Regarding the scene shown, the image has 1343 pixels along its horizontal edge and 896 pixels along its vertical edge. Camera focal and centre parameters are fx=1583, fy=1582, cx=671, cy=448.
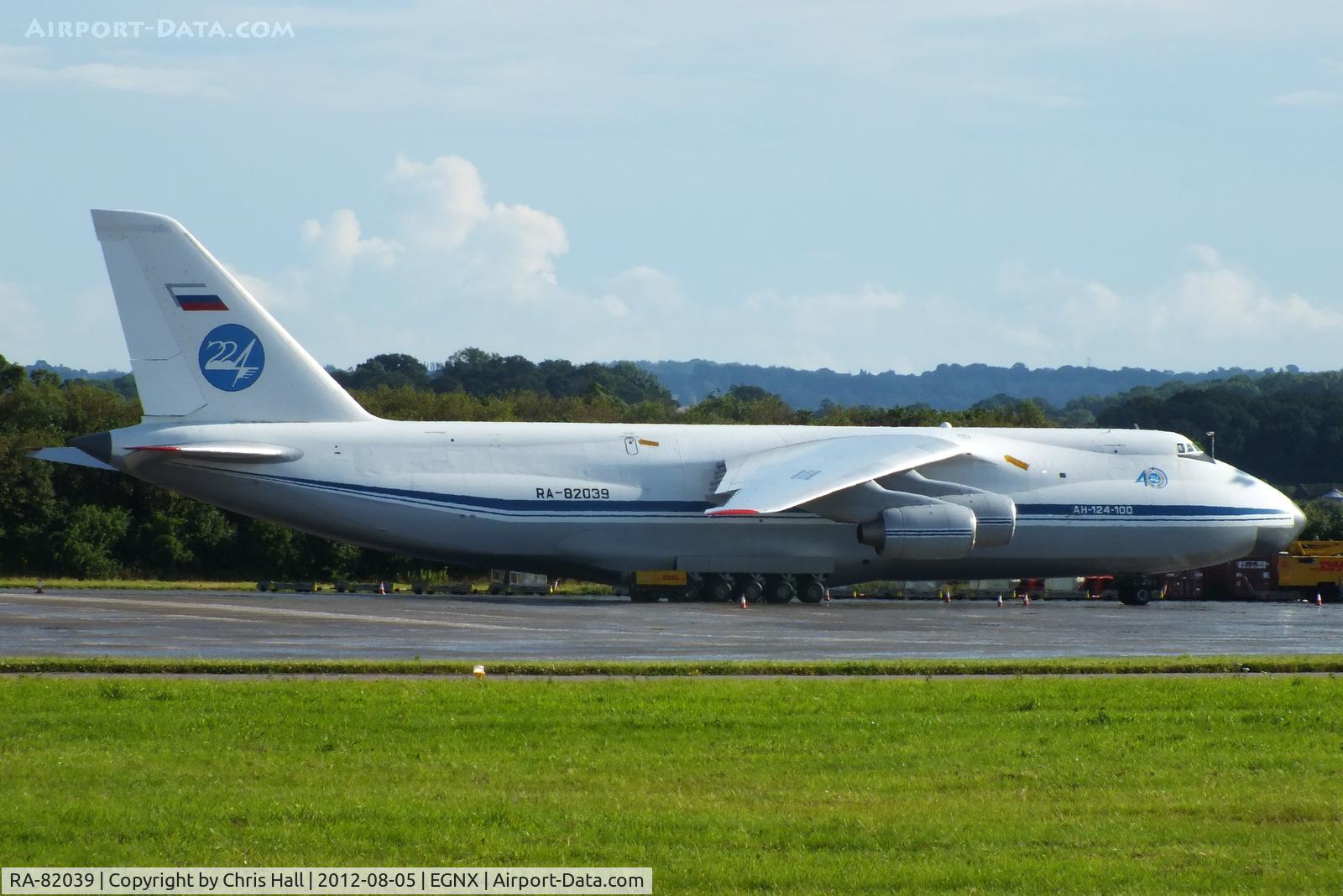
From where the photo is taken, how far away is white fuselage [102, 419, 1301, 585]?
109 feet

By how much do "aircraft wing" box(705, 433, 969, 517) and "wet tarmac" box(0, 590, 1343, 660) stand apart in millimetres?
2262

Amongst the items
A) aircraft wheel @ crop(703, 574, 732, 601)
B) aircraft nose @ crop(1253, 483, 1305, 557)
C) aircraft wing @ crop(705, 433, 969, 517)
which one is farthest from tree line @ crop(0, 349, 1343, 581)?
aircraft nose @ crop(1253, 483, 1305, 557)

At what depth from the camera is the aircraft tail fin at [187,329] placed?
106ft

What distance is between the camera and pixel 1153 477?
38.6m

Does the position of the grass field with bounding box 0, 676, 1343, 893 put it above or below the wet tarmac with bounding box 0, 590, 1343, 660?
above

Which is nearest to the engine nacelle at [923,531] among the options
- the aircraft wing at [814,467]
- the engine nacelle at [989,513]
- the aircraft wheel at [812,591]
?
the engine nacelle at [989,513]

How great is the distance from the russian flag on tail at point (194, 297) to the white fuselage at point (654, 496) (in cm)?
243

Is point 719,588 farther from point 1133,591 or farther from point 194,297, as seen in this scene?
point 194,297

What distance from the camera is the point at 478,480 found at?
33969 mm

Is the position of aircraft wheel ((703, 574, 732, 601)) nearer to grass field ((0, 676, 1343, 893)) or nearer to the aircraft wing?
the aircraft wing

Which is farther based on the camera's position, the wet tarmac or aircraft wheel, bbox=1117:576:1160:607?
Answer: aircraft wheel, bbox=1117:576:1160:607

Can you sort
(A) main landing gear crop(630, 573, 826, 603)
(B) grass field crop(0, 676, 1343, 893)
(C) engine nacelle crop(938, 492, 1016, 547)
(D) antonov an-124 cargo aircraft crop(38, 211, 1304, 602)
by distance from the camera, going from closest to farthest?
(B) grass field crop(0, 676, 1343, 893), (D) antonov an-124 cargo aircraft crop(38, 211, 1304, 602), (C) engine nacelle crop(938, 492, 1016, 547), (A) main landing gear crop(630, 573, 826, 603)

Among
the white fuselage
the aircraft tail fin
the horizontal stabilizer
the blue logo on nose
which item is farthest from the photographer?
the blue logo on nose

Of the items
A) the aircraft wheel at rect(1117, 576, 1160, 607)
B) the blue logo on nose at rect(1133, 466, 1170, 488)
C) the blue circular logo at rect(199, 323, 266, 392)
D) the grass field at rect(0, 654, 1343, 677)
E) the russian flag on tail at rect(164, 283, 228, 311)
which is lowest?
the aircraft wheel at rect(1117, 576, 1160, 607)
